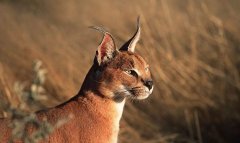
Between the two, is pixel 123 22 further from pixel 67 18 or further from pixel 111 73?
pixel 111 73

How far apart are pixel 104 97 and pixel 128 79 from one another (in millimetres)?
211

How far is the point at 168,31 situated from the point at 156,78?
74 centimetres

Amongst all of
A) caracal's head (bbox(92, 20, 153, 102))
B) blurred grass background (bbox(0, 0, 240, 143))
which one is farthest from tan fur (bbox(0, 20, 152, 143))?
blurred grass background (bbox(0, 0, 240, 143))

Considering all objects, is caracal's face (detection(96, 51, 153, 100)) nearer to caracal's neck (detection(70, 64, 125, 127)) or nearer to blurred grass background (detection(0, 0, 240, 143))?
caracal's neck (detection(70, 64, 125, 127))

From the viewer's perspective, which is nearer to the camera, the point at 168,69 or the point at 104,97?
the point at 104,97

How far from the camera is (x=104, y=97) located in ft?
20.2

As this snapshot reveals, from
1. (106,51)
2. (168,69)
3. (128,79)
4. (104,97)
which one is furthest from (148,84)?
→ (168,69)

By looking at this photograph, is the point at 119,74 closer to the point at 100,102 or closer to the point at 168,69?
the point at 100,102

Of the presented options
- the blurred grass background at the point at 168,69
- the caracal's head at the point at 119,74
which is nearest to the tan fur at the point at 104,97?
the caracal's head at the point at 119,74

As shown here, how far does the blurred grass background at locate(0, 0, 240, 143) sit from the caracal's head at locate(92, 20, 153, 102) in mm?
1797

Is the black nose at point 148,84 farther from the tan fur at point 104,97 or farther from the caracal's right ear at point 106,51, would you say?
the caracal's right ear at point 106,51

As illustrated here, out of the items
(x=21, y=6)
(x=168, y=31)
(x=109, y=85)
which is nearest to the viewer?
(x=109, y=85)

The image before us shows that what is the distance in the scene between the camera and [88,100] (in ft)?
20.3

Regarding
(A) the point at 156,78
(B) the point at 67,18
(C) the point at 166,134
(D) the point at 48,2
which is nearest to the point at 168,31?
(A) the point at 156,78
